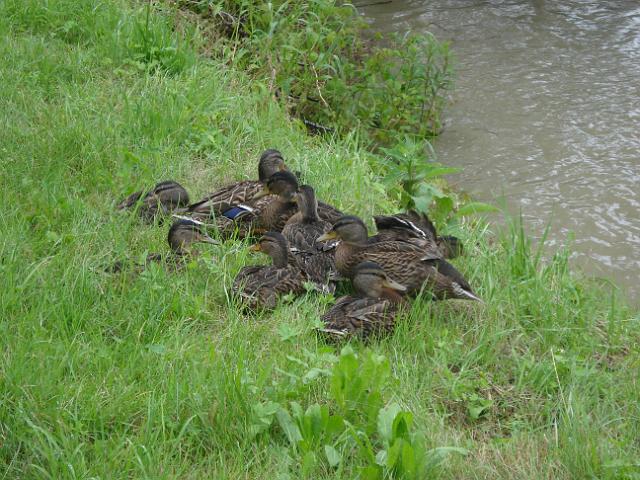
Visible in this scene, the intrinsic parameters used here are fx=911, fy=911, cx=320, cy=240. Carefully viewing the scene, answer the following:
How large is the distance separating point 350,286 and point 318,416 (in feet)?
5.37

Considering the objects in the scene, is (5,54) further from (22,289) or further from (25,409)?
(25,409)

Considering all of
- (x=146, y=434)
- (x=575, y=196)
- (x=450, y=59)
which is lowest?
(x=575, y=196)

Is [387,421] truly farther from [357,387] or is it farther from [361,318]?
[361,318]

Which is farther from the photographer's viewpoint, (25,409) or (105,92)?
(105,92)

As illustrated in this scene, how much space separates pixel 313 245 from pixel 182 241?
2.75ft

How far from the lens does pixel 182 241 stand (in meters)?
5.54

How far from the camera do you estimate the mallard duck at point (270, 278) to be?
16.7 feet

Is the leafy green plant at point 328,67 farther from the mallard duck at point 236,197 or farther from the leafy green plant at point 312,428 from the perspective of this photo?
the leafy green plant at point 312,428

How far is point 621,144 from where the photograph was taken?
355 inches

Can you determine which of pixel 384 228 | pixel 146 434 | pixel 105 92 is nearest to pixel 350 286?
pixel 384 228

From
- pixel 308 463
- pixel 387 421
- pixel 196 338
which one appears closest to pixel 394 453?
pixel 387 421

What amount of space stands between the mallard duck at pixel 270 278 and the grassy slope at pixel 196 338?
0.11 m

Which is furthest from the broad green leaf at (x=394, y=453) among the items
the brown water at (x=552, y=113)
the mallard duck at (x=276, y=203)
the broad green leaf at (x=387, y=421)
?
the brown water at (x=552, y=113)

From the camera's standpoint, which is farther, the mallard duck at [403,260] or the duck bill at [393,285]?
the mallard duck at [403,260]
